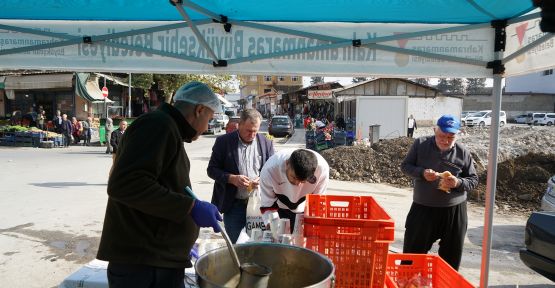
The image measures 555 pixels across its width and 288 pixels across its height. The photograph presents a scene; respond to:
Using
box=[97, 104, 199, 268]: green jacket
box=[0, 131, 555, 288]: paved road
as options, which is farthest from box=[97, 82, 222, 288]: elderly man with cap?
box=[0, 131, 555, 288]: paved road

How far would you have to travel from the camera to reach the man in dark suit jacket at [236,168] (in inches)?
153

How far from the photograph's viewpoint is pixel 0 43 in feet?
11.8

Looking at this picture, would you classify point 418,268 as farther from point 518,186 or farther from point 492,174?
point 518,186

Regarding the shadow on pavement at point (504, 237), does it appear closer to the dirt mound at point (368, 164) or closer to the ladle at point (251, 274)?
the dirt mound at point (368, 164)

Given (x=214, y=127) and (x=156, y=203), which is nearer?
(x=156, y=203)

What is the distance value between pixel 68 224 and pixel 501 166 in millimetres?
10965

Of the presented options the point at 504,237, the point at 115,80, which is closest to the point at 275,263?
the point at 504,237

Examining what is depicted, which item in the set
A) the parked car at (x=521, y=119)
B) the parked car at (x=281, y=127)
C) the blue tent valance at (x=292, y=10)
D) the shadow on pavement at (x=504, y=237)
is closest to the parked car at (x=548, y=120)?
the parked car at (x=521, y=119)

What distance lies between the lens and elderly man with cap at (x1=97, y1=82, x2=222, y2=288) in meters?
1.87

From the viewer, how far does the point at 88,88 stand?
73.7ft

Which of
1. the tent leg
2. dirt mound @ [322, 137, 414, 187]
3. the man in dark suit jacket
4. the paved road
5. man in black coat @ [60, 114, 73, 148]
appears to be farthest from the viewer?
man in black coat @ [60, 114, 73, 148]

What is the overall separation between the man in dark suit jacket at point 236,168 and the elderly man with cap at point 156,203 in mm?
1642

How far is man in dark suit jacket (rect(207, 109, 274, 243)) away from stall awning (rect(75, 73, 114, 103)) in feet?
67.3

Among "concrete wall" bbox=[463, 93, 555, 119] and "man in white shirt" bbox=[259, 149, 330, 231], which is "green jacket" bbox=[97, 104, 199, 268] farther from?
"concrete wall" bbox=[463, 93, 555, 119]
